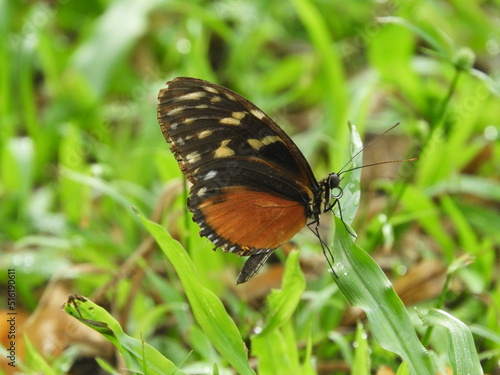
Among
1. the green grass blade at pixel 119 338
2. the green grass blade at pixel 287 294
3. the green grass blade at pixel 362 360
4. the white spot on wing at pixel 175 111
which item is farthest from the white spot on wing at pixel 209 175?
the green grass blade at pixel 362 360

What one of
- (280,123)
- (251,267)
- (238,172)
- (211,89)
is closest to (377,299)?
(251,267)

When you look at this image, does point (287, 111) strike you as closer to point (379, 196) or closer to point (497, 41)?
point (379, 196)

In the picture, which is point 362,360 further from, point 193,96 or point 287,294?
point 193,96

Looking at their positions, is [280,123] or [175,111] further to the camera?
[280,123]

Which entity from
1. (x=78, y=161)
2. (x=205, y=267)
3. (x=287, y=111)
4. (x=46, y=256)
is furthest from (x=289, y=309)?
(x=287, y=111)

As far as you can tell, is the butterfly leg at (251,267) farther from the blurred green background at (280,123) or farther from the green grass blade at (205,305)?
the blurred green background at (280,123)

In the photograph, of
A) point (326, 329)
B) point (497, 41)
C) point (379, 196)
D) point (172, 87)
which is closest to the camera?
point (172, 87)
